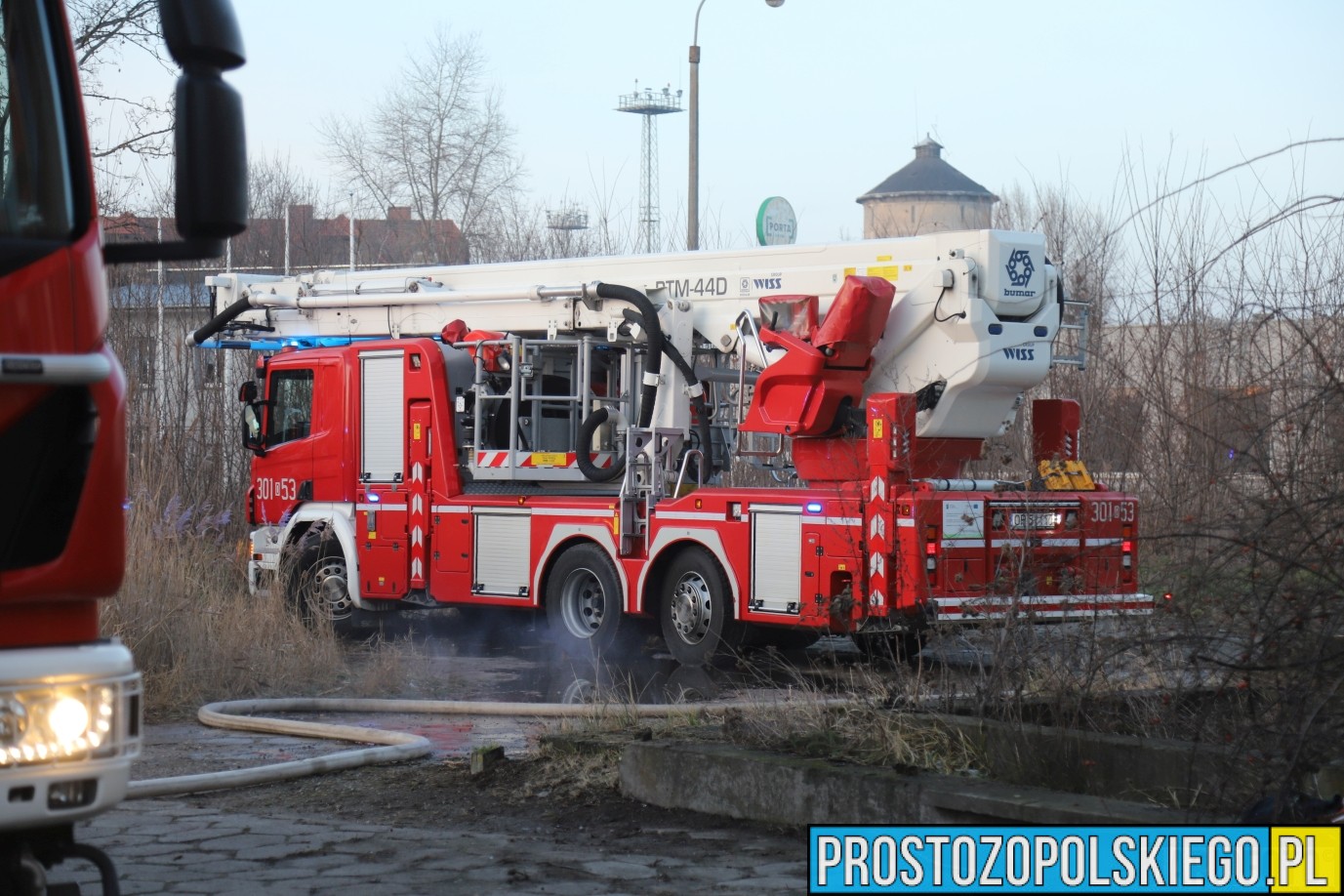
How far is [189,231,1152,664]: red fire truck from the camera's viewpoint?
41.3ft

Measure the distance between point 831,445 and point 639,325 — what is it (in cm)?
225

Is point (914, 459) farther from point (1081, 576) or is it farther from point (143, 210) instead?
point (143, 210)

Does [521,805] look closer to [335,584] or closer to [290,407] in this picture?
[335,584]

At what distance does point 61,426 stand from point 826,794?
146 inches

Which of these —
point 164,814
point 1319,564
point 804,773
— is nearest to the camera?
point 1319,564

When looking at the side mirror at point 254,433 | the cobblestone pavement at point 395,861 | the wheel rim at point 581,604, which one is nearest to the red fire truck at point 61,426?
the cobblestone pavement at point 395,861

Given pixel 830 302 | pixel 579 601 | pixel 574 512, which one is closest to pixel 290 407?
pixel 574 512

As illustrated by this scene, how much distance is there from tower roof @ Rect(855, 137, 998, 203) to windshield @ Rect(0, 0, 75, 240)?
286 ft

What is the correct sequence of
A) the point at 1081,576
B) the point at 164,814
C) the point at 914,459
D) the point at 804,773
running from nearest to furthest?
the point at 804,773, the point at 164,814, the point at 1081,576, the point at 914,459

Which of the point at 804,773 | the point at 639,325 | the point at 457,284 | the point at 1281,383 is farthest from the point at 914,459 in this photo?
the point at 1281,383

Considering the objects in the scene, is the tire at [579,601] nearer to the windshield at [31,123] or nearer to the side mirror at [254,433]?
the side mirror at [254,433]

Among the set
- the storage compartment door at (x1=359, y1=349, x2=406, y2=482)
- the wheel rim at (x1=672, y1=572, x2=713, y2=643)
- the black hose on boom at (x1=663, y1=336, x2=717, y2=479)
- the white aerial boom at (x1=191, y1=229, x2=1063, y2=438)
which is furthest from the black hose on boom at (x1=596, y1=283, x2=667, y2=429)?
the storage compartment door at (x1=359, y1=349, x2=406, y2=482)

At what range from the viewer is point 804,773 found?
258 inches

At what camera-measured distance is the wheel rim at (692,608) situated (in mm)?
13766
